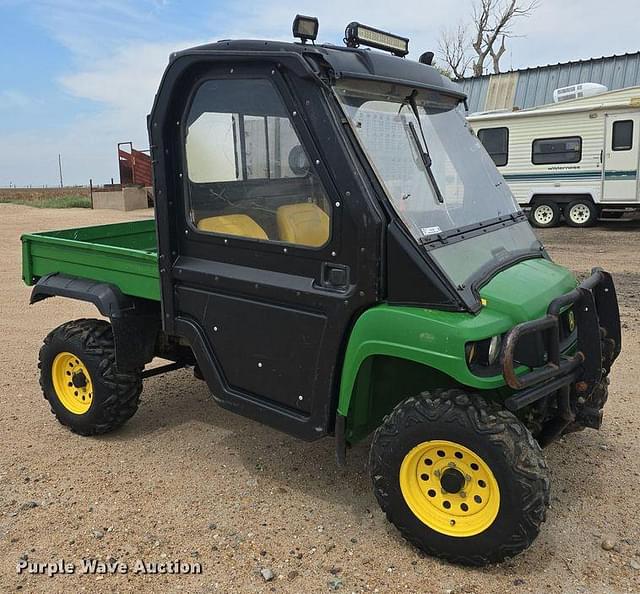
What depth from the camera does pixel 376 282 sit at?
8.88 feet

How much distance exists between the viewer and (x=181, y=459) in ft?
12.5

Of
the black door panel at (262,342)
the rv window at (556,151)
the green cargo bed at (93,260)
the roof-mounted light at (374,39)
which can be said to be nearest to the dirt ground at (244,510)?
the black door panel at (262,342)

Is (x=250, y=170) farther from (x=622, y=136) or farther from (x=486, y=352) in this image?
(x=622, y=136)

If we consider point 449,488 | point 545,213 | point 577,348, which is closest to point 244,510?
point 449,488

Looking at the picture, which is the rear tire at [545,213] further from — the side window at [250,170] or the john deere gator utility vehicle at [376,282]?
the side window at [250,170]

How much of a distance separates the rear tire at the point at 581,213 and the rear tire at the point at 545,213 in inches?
8.3

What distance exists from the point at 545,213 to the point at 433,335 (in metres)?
13.2

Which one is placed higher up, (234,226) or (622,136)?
(622,136)

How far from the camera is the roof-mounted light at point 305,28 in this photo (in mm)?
2904

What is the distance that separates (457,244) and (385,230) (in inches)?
16.4

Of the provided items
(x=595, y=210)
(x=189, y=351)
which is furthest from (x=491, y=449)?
(x=595, y=210)

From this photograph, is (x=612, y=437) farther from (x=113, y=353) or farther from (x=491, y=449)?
(x=113, y=353)

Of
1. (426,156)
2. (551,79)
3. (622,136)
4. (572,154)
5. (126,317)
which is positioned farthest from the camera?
(551,79)

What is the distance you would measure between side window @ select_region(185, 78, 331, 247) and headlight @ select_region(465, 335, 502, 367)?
30.3 inches
